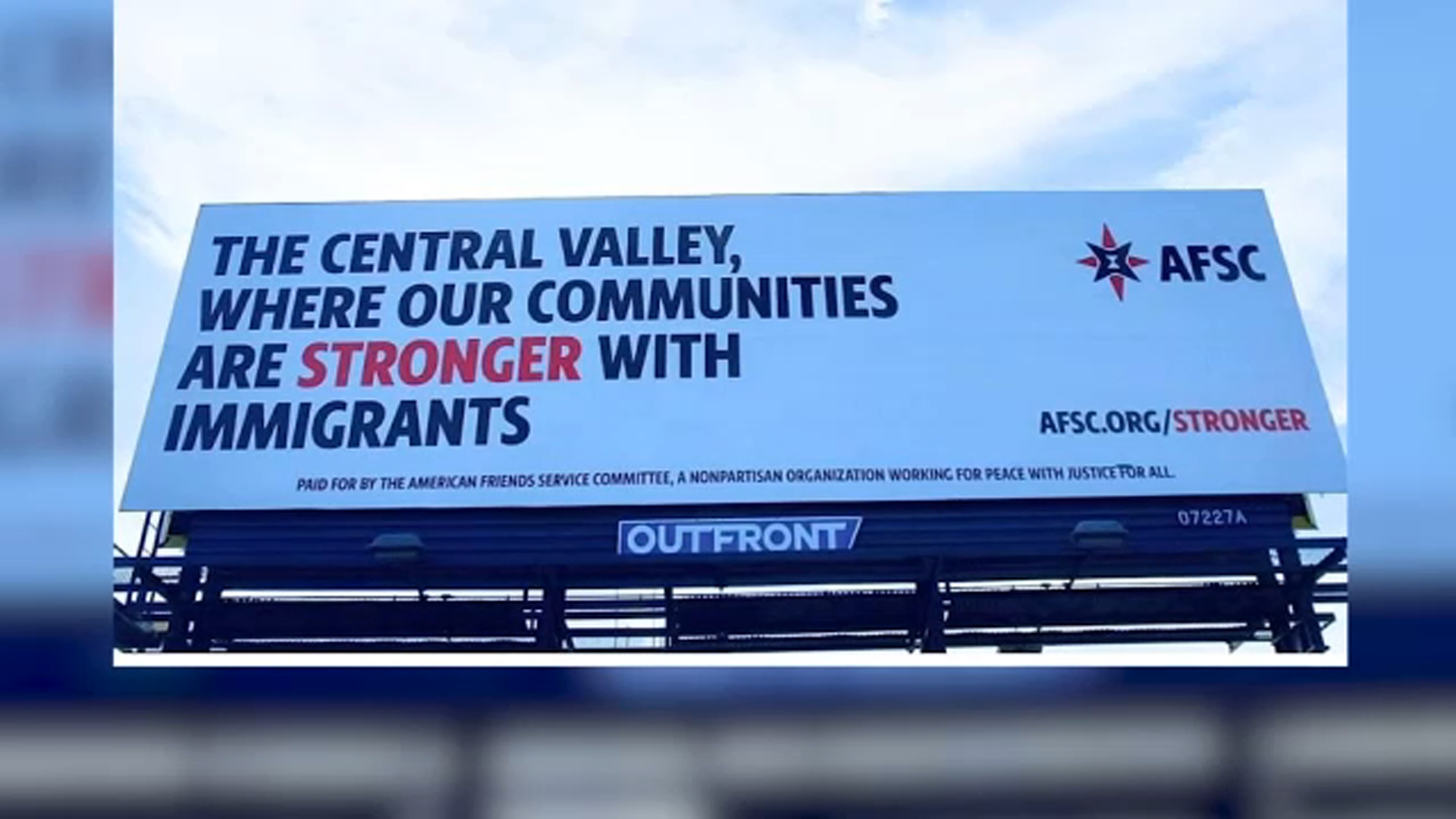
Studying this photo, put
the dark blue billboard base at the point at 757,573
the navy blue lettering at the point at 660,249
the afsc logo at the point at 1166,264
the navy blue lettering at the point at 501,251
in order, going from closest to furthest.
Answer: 1. the dark blue billboard base at the point at 757,573
2. the navy blue lettering at the point at 501,251
3. the navy blue lettering at the point at 660,249
4. the afsc logo at the point at 1166,264

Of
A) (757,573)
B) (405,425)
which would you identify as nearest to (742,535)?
(757,573)

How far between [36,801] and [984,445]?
3805 millimetres

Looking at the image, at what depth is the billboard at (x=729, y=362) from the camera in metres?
4.79

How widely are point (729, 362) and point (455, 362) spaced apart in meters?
1.00

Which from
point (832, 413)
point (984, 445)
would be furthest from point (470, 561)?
point (984, 445)

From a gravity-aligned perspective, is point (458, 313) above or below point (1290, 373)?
above

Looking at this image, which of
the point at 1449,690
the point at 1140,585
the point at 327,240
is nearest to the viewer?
the point at 1449,690

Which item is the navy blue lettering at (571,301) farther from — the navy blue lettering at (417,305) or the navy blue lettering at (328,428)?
the navy blue lettering at (328,428)

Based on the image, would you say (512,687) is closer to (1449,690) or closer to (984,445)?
(1449,690)

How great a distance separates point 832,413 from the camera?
4.90m

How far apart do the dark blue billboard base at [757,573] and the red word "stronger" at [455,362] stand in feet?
1.63

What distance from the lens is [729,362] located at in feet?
16.4

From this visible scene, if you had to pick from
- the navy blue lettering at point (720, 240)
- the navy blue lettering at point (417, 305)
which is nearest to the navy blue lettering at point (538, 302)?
the navy blue lettering at point (417, 305)

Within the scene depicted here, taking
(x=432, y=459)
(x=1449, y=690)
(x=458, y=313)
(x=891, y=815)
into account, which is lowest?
(x=891, y=815)
